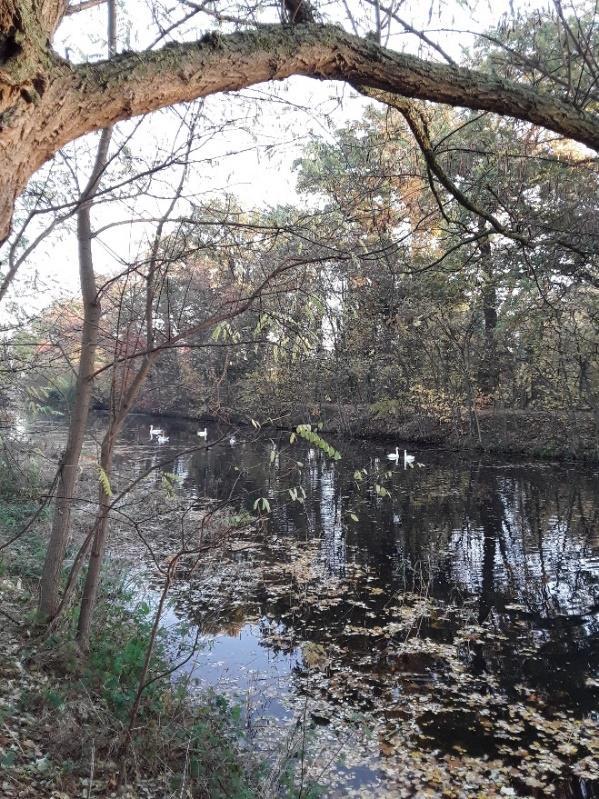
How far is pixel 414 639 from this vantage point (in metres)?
6.44

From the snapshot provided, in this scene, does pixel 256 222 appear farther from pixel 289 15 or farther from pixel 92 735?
pixel 92 735

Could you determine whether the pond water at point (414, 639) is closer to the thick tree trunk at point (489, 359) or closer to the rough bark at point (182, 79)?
the rough bark at point (182, 79)

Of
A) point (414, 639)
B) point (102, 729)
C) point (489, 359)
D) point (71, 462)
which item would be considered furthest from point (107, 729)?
point (489, 359)

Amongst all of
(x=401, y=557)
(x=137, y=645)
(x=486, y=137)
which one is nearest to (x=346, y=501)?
(x=401, y=557)

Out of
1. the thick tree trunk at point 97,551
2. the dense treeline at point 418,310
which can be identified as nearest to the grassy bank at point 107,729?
the thick tree trunk at point 97,551

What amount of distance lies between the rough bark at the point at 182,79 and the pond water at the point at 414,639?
2.17 m

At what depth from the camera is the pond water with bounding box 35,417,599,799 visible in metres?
4.44

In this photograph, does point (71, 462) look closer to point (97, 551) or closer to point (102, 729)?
point (97, 551)

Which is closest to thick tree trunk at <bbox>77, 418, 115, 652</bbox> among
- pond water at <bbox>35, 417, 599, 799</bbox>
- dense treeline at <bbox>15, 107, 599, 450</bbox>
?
dense treeline at <bbox>15, 107, 599, 450</bbox>

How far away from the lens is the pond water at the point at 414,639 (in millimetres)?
4441

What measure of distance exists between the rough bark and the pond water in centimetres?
217

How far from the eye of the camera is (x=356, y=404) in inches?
957

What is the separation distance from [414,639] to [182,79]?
5.99m

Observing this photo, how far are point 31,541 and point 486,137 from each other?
8305mm
